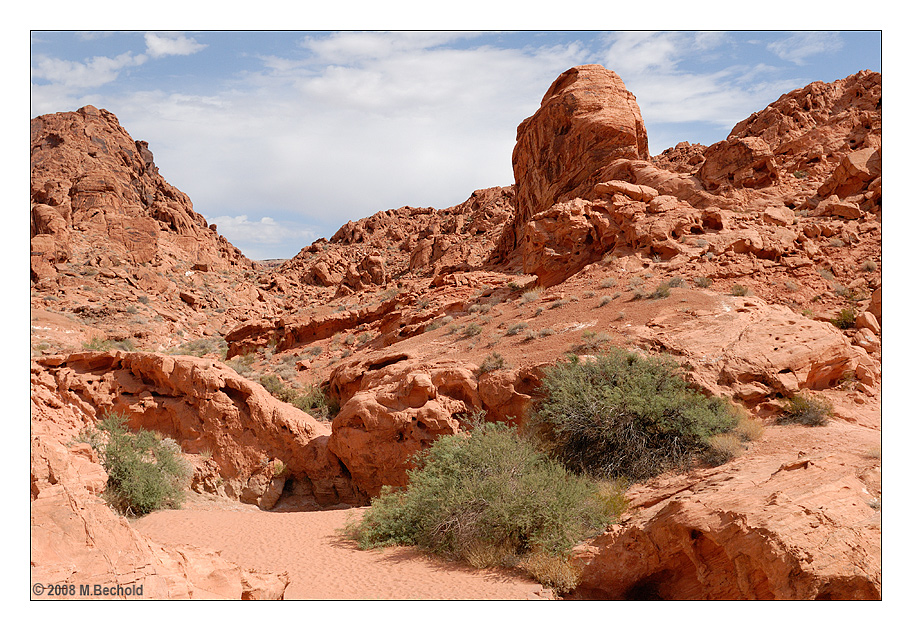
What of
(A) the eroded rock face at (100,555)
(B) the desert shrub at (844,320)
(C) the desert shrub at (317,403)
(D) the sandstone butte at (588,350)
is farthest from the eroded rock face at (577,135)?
(A) the eroded rock face at (100,555)

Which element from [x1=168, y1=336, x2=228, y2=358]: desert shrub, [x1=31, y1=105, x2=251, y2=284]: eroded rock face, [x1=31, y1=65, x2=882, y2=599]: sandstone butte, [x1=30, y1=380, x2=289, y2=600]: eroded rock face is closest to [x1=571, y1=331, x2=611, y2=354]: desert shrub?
[x1=31, y1=65, x2=882, y2=599]: sandstone butte

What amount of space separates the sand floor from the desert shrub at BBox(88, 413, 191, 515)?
1.32 feet

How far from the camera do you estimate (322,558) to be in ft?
29.7

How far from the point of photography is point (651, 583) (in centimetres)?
769

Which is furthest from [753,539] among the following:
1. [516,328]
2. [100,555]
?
[516,328]

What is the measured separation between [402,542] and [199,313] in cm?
3683

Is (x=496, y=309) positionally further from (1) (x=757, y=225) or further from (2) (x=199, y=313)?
(2) (x=199, y=313)

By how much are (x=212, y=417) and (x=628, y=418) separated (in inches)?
349

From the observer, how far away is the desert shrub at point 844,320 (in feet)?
46.2

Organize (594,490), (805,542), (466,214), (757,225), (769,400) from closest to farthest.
Answer: (805,542) → (594,490) → (769,400) → (757,225) → (466,214)

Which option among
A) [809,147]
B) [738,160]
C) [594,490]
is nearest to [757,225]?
[738,160]

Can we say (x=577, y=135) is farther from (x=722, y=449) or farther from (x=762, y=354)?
(x=722, y=449)

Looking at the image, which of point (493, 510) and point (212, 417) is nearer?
point (493, 510)

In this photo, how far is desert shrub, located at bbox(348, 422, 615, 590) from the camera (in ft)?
27.1
